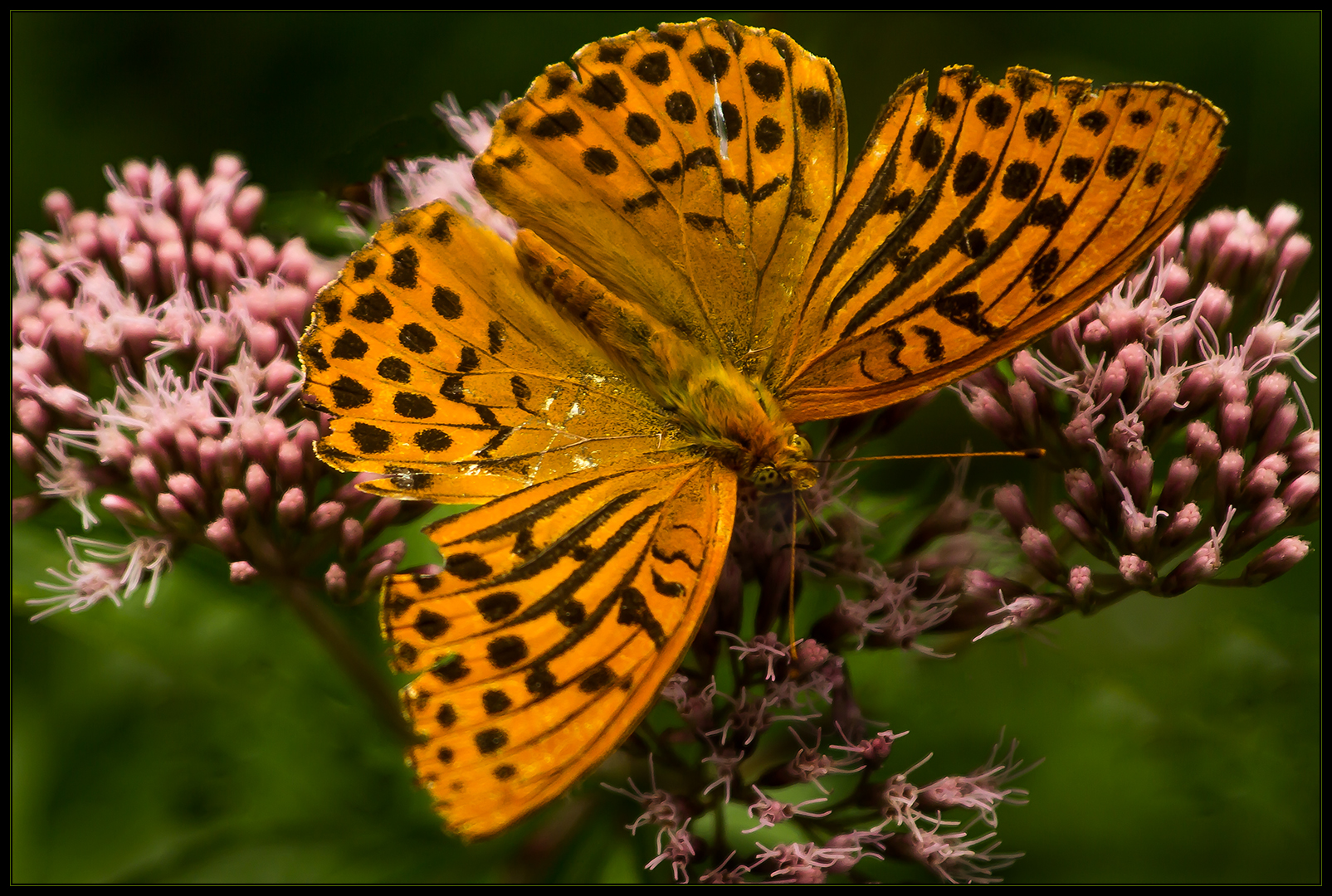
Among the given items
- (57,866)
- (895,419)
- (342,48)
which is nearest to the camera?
(895,419)

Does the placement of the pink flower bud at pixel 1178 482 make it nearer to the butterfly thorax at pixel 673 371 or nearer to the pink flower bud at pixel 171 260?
the butterfly thorax at pixel 673 371

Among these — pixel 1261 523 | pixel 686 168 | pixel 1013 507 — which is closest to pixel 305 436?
pixel 686 168

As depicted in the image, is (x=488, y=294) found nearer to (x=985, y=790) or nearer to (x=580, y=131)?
(x=580, y=131)

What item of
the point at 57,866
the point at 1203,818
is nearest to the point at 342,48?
the point at 57,866

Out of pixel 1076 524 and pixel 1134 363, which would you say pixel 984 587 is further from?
pixel 1134 363

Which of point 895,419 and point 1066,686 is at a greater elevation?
point 895,419

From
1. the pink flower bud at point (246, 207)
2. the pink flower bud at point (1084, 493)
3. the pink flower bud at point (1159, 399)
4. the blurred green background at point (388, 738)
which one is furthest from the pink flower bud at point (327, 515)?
the pink flower bud at point (1159, 399)
